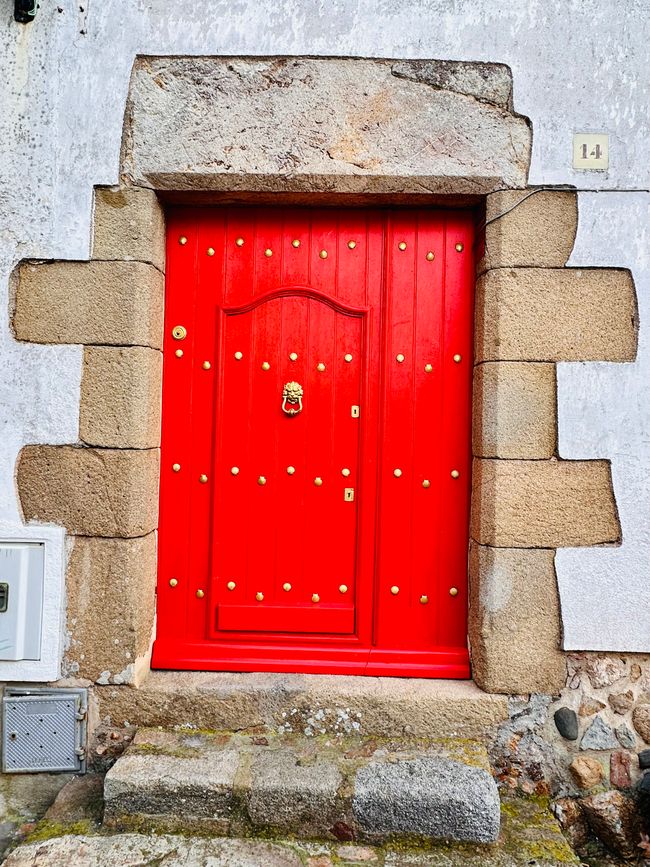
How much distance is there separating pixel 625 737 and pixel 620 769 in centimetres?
12

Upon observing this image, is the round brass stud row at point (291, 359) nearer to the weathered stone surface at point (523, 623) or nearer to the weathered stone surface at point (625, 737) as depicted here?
the weathered stone surface at point (523, 623)

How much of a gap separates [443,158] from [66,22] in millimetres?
1633

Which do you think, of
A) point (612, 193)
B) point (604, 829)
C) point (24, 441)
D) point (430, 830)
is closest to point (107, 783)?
point (430, 830)

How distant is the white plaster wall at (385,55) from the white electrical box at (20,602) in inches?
2.8

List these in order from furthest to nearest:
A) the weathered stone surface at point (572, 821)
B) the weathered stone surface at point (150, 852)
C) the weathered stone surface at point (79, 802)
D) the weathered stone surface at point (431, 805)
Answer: the weathered stone surface at point (572, 821), the weathered stone surface at point (79, 802), the weathered stone surface at point (431, 805), the weathered stone surface at point (150, 852)

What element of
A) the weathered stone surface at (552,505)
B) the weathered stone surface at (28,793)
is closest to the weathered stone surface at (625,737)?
the weathered stone surface at (552,505)

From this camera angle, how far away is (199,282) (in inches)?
106

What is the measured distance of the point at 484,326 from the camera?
8.21 feet

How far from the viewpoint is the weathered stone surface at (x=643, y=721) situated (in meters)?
2.40

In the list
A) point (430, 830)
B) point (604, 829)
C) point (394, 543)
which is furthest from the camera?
point (394, 543)

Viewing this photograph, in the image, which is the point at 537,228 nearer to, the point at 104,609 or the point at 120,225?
the point at 120,225

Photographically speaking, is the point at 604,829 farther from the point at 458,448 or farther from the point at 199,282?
the point at 199,282

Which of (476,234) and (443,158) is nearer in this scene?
(443,158)

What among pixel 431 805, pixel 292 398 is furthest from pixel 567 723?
pixel 292 398
